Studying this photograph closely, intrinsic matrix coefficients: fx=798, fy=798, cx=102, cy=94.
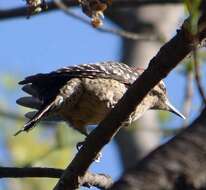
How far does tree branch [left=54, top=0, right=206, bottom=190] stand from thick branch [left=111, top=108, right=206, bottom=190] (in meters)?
0.29

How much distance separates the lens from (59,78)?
5.35 meters

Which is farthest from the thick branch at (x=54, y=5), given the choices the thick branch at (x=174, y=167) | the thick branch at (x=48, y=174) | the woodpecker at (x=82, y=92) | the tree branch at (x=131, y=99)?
the thick branch at (x=174, y=167)

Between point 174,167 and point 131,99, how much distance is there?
0.93 meters

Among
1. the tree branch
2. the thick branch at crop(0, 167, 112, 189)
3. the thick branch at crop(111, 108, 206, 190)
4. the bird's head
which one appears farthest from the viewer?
the bird's head

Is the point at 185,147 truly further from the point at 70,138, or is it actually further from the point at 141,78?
the point at 70,138

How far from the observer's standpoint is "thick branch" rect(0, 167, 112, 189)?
10.5ft

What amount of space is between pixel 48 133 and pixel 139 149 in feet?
5.05

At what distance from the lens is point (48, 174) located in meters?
3.36

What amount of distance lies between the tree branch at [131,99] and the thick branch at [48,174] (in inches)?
4.3

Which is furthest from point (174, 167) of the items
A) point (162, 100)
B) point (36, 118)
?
point (162, 100)

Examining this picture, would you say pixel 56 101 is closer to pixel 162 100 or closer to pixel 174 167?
pixel 162 100

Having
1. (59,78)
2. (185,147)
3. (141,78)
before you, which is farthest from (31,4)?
(59,78)

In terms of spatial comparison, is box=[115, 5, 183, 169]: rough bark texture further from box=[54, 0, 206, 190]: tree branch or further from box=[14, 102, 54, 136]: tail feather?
box=[54, 0, 206, 190]: tree branch

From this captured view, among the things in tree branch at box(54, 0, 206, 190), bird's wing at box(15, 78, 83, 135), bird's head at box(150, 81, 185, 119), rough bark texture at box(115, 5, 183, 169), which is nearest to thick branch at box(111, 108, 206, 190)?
tree branch at box(54, 0, 206, 190)
